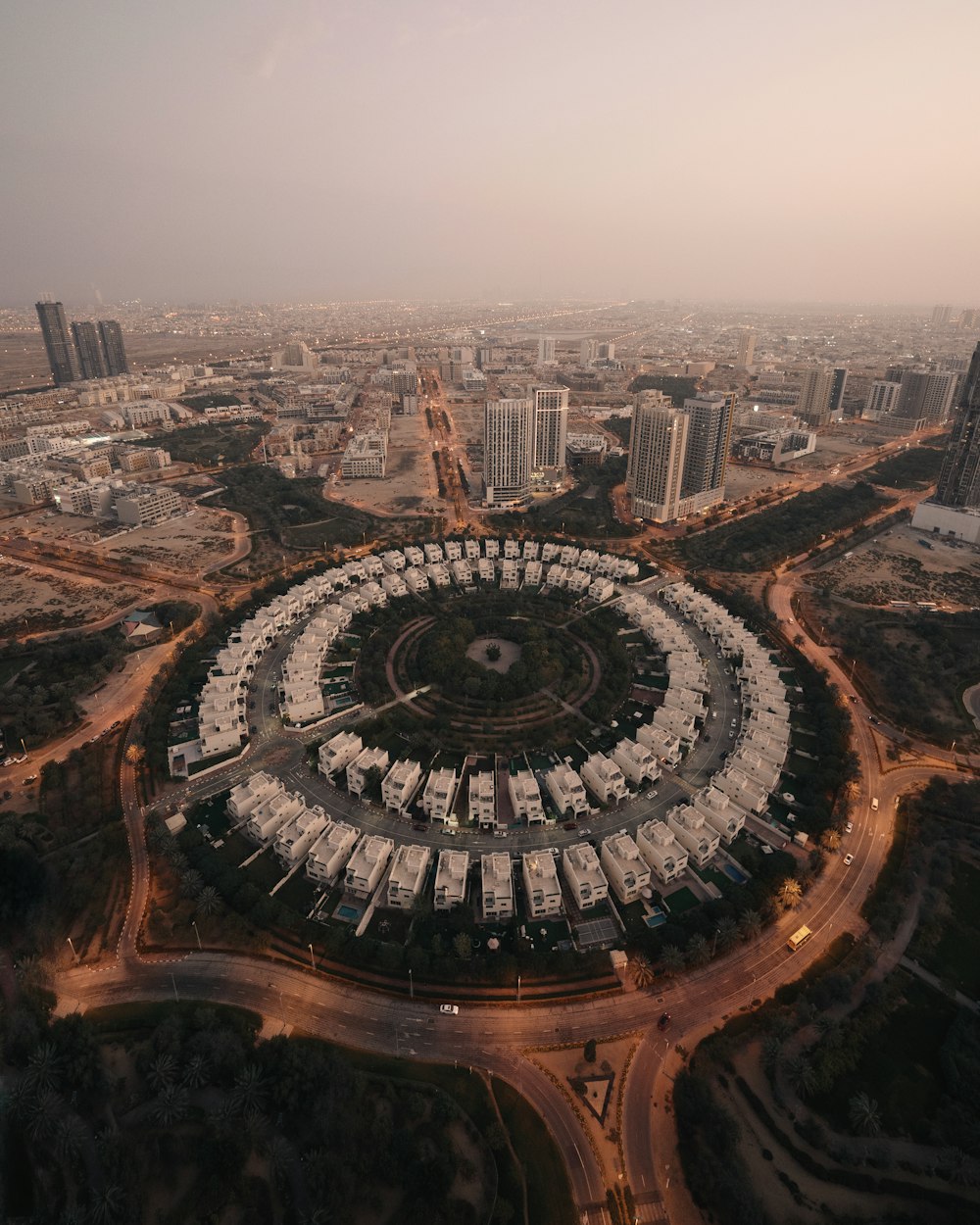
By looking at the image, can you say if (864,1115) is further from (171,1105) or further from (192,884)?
(192,884)

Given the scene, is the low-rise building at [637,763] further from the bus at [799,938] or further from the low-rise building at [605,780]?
the bus at [799,938]

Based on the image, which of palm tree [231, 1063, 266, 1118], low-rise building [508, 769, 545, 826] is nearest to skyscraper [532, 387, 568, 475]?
low-rise building [508, 769, 545, 826]

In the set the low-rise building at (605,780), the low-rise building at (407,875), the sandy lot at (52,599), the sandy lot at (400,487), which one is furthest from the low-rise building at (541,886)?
the sandy lot at (400,487)

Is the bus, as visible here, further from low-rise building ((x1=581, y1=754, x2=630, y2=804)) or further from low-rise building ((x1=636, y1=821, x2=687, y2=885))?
low-rise building ((x1=581, y1=754, x2=630, y2=804))

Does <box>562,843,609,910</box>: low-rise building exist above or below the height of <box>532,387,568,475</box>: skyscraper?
below

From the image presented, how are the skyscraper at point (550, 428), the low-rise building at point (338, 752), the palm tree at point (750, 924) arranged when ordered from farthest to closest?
the skyscraper at point (550, 428) → the low-rise building at point (338, 752) → the palm tree at point (750, 924)

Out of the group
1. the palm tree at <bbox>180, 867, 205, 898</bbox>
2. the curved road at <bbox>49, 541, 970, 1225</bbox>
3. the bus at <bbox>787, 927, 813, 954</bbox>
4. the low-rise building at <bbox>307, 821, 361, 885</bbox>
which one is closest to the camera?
the curved road at <bbox>49, 541, 970, 1225</bbox>
